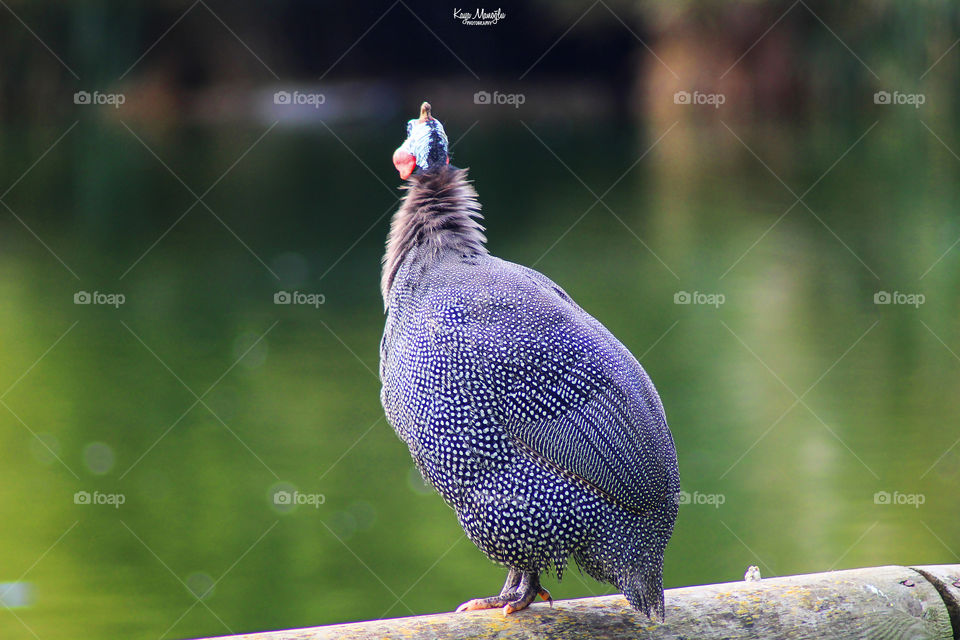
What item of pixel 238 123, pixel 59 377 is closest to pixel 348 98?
pixel 238 123

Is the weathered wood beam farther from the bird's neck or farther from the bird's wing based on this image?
the bird's neck

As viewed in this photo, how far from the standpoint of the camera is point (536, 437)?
11.5ft

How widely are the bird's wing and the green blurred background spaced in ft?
6.77

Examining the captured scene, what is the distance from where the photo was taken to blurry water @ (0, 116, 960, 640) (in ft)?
22.3

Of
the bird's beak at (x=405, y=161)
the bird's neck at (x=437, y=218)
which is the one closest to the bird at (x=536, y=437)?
the bird's neck at (x=437, y=218)

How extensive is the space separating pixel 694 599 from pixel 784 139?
68.5 feet

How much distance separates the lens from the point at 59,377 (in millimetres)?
9664

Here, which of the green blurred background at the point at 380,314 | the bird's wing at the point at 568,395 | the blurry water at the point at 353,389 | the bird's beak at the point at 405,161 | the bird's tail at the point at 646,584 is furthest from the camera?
the green blurred background at the point at 380,314

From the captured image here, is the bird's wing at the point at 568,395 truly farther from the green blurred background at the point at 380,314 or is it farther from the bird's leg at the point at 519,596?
the green blurred background at the point at 380,314

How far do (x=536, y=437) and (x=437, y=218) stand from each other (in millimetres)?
807

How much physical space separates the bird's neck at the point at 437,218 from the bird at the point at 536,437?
0.72 feet

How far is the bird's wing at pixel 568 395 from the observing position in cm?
350

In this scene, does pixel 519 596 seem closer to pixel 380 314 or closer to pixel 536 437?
pixel 536 437

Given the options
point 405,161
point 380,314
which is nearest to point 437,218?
point 405,161
